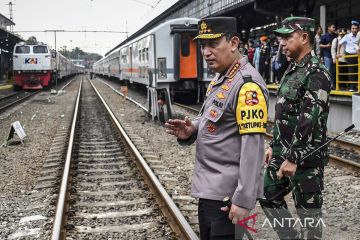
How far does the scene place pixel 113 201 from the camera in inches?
245

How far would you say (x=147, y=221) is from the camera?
5367 mm

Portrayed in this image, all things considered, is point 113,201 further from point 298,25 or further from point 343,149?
point 343,149

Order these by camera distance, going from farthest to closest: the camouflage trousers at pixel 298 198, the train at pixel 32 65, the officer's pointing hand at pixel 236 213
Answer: the train at pixel 32 65 < the camouflage trousers at pixel 298 198 < the officer's pointing hand at pixel 236 213

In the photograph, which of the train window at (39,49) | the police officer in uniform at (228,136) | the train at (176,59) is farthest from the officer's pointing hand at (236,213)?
the train window at (39,49)

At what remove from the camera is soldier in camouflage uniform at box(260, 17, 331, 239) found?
3227 mm

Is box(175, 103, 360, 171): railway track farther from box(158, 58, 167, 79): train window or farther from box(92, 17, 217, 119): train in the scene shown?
box(158, 58, 167, 79): train window

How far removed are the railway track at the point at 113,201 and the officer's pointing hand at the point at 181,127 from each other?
1810 millimetres

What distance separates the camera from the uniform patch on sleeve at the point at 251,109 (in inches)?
96.7

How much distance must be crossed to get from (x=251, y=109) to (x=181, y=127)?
1.79 feet

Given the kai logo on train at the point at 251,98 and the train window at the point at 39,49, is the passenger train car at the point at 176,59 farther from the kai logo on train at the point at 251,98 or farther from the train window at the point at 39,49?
the train window at the point at 39,49

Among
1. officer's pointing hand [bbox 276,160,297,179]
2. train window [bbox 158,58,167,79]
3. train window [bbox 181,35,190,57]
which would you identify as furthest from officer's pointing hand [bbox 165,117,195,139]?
train window [bbox 181,35,190,57]

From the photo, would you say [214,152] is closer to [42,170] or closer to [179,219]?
[179,219]

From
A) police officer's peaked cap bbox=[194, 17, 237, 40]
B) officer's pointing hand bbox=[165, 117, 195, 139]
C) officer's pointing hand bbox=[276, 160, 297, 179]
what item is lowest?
officer's pointing hand bbox=[276, 160, 297, 179]

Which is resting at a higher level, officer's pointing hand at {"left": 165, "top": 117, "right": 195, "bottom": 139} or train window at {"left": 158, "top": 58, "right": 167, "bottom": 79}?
train window at {"left": 158, "top": 58, "right": 167, "bottom": 79}
